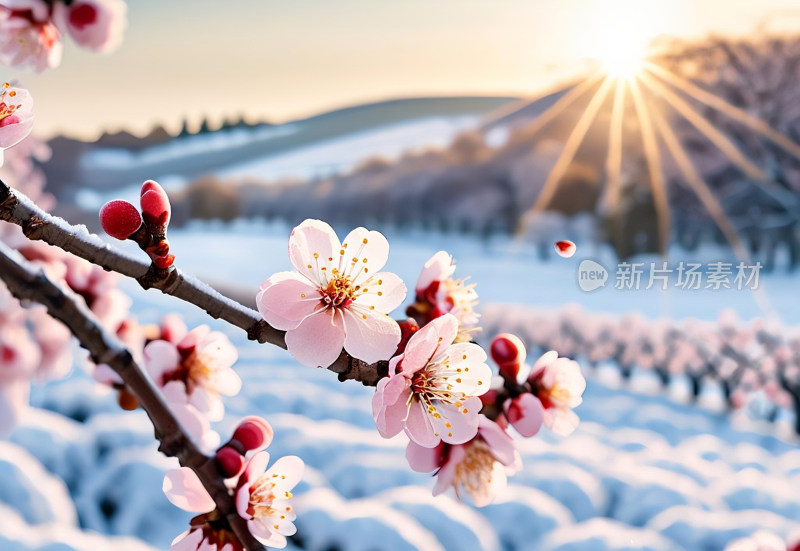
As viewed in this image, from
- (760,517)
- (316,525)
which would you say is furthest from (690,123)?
(316,525)

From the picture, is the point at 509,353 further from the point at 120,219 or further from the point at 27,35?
the point at 27,35

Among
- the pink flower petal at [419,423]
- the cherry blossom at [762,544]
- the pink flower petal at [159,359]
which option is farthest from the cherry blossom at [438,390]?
the cherry blossom at [762,544]

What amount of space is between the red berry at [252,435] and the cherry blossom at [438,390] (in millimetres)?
104

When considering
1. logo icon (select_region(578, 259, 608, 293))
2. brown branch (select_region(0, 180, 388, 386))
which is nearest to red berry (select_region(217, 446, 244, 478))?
brown branch (select_region(0, 180, 388, 386))

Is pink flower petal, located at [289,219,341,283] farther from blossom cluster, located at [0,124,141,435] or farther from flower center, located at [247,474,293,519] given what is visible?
blossom cluster, located at [0,124,141,435]

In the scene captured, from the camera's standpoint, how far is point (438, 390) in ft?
0.89

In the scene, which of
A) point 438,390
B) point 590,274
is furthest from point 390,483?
point 438,390

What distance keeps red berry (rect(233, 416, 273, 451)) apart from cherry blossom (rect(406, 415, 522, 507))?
8 cm

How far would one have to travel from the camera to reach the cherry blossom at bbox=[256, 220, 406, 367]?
0.80 feet

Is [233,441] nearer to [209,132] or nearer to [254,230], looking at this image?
[254,230]

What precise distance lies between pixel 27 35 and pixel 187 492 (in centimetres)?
41

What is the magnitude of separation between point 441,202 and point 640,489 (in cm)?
210

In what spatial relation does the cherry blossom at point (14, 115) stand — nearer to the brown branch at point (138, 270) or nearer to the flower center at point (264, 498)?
the brown branch at point (138, 270)

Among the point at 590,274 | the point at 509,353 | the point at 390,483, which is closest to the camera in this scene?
the point at 509,353
